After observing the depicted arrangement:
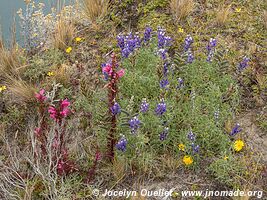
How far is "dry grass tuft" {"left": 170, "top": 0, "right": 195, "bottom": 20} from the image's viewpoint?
523 centimetres

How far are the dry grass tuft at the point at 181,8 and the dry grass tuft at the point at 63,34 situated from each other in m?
1.40

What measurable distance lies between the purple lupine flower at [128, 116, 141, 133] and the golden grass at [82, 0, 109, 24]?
96.4 inches

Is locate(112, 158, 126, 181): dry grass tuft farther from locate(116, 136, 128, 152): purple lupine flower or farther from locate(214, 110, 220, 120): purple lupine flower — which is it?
locate(214, 110, 220, 120): purple lupine flower

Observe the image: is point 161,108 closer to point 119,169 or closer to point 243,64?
point 119,169

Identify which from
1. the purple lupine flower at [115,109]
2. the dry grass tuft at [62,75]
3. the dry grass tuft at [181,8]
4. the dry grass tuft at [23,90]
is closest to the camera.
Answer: the purple lupine flower at [115,109]

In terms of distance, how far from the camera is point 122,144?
3539 millimetres

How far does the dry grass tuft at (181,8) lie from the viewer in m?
5.23

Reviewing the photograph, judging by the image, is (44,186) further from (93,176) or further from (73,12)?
(73,12)

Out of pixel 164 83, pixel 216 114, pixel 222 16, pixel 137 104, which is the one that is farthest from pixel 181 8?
pixel 216 114

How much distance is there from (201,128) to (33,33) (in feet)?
10.0

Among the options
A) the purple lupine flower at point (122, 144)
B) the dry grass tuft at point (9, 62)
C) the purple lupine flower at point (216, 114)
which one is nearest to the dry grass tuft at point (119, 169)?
the purple lupine flower at point (122, 144)

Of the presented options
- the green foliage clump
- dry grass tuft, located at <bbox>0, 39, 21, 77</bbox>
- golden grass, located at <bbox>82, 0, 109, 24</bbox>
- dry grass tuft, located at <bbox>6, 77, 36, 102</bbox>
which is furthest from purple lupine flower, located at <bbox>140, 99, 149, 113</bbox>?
golden grass, located at <bbox>82, 0, 109, 24</bbox>

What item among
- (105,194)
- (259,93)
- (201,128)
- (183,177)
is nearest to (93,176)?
(105,194)

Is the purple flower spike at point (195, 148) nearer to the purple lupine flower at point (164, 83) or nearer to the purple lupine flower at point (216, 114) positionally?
the purple lupine flower at point (216, 114)
